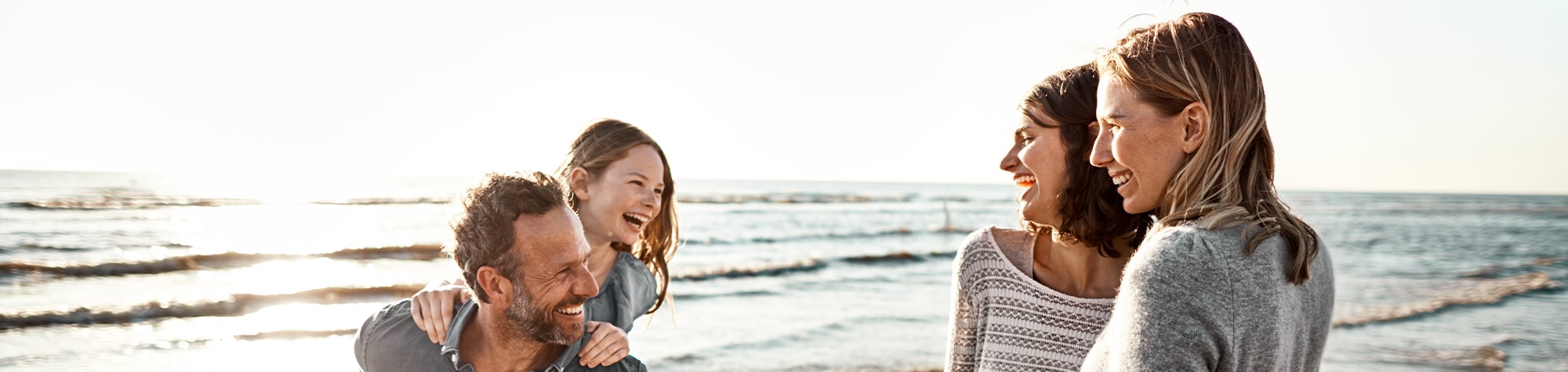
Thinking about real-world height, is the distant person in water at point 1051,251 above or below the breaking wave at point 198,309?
above

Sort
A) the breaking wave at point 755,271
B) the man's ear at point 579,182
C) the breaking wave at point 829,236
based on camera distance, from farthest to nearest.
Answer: the breaking wave at point 829,236, the breaking wave at point 755,271, the man's ear at point 579,182

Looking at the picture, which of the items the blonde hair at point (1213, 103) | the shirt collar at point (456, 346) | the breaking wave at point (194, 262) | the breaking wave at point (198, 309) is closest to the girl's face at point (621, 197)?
the shirt collar at point (456, 346)

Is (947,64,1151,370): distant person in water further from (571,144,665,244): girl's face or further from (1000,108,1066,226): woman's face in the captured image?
(571,144,665,244): girl's face

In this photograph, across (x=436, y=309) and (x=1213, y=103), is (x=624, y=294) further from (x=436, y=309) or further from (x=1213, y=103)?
(x=1213, y=103)

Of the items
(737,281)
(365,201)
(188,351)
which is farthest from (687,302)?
(365,201)

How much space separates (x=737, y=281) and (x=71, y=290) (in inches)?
323

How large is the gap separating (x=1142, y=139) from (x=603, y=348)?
1509 mm

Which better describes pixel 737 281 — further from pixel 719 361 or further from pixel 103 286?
pixel 103 286

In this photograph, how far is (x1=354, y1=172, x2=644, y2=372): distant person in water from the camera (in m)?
2.49

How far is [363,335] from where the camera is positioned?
272 centimetres

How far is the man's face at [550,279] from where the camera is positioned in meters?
2.49

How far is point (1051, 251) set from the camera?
267 cm

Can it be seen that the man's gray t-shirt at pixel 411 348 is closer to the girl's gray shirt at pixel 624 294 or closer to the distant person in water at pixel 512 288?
the distant person in water at pixel 512 288

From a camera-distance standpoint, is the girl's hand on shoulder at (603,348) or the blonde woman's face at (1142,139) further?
the girl's hand on shoulder at (603,348)
